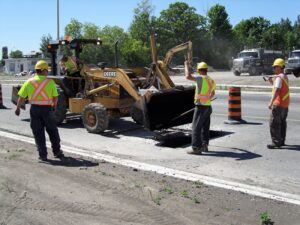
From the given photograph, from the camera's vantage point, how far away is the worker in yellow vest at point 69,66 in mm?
12695

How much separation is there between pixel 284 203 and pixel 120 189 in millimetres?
2191

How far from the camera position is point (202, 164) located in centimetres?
830

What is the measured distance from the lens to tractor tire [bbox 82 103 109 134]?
11.2 m

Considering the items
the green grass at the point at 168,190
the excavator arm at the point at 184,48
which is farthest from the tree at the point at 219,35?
the green grass at the point at 168,190

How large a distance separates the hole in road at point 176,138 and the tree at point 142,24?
80777 millimetres

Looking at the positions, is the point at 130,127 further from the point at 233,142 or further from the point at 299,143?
the point at 299,143

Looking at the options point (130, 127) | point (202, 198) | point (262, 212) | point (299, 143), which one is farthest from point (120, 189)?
point (130, 127)

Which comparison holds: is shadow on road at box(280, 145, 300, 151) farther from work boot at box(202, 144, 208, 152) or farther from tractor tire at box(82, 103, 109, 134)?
tractor tire at box(82, 103, 109, 134)

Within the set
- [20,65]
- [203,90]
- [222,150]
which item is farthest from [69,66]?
[20,65]

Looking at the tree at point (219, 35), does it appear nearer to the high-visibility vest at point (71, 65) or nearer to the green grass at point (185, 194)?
the high-visibility vest at point (71, 65)

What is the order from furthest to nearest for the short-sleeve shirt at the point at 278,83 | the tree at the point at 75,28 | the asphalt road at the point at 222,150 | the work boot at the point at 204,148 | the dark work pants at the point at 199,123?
1. the tree at the point at 75,28
2. the short-sleeve shirt at the point at 278,83
3. the work boot at the point at 204,148
4. the dark work pants at the point at 199,123
5. the asphalt road at the point at 222,150

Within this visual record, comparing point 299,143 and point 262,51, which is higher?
point 262,51

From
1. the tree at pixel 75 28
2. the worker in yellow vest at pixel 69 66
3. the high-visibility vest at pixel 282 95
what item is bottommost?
the high-visibility vest at pixel 282 95

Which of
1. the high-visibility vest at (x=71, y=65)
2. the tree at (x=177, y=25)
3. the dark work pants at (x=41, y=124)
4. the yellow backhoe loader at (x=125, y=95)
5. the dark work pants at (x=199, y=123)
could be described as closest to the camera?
the dark work pants at (x=41, y=124)
